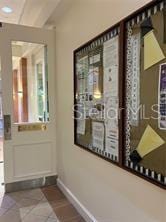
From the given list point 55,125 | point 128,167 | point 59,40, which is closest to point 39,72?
point 59,40

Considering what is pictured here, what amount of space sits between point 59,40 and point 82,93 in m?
1.16

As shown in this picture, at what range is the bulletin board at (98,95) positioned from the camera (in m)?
1.75

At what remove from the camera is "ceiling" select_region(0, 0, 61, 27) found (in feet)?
9.47

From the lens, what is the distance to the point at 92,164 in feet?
7.22

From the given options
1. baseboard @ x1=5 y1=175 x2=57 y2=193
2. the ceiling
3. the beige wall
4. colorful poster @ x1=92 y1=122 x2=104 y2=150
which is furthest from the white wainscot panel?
the ceiling

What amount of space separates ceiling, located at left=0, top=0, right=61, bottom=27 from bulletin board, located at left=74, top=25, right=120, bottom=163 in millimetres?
924

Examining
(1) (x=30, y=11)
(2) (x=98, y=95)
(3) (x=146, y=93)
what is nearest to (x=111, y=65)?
(2) (x=98, y=95)

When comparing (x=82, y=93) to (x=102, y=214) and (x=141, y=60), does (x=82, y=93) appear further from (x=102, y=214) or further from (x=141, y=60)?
(x=102, y=214)

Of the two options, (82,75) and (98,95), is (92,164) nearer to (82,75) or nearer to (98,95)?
(98,95)

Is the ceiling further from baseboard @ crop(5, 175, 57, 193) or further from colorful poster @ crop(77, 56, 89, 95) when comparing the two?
baseboard @ crop(5, 175, 57, 193)

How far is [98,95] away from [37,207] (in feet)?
5.36

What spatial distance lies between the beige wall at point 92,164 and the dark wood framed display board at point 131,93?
4.3 inches

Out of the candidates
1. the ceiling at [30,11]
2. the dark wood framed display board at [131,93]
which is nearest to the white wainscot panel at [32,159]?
the dark wood framed display board at [131,93]

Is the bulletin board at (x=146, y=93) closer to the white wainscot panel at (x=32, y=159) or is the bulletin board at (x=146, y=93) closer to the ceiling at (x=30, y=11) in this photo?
the ceiling at (x=30, y=11)
